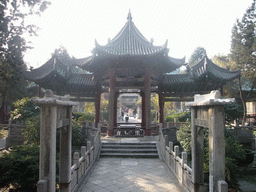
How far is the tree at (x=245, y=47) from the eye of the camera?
17.5m

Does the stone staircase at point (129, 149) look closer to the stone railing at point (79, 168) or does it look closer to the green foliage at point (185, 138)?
the green foliage at point (185, 138)

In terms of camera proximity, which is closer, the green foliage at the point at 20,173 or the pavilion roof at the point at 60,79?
the green foliage at the point at 20,173

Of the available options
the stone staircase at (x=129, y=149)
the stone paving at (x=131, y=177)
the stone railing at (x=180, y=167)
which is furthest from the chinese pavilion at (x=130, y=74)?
the stone railing at (x=180, y=167)

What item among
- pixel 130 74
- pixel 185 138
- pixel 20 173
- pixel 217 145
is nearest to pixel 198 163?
pixel 217 145

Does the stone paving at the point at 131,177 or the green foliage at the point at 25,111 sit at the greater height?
the green foliage at the point at 25,111

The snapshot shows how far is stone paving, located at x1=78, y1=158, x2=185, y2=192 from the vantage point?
19.8 ft

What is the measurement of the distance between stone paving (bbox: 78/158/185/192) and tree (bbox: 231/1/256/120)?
559 inches

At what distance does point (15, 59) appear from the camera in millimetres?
7637

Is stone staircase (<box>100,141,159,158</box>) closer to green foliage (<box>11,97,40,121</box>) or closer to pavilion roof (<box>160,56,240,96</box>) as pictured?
green foliage (<box>11,97,40,121</box>)

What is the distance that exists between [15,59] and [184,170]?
7.65 m

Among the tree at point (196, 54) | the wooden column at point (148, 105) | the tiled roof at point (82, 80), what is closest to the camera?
the wooden column at point (148, 105)

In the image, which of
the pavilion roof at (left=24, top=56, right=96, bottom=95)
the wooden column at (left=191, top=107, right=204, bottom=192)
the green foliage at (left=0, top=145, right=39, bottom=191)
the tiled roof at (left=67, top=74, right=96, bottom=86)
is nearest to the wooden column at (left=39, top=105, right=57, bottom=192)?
the green foliage at (left=0, top=145, right=39, bottom=191)

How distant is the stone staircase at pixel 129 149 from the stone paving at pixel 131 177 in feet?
1.71

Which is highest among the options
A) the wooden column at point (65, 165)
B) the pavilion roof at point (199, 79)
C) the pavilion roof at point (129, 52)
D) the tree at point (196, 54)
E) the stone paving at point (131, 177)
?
the tree at point (196, 54)
